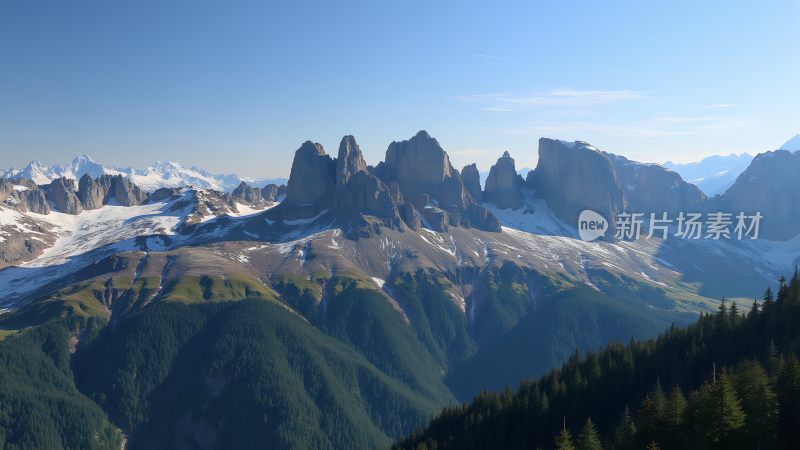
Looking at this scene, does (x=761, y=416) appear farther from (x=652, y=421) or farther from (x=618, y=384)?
(x=618, y=384)

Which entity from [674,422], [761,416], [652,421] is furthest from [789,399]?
[652,421]

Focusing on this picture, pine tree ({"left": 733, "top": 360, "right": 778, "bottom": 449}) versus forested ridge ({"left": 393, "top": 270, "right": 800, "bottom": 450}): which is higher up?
pine tree ({"left": 733, "top": 360, "right": 778, "bottom": 449})

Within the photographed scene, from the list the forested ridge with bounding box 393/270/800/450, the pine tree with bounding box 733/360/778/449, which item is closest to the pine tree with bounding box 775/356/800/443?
the pine tree with bounding box 733/360/778/449

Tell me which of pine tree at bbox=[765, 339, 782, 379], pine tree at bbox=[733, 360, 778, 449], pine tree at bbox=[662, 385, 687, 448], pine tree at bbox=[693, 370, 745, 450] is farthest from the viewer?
pine tree at bbox=[765, 339, 782, 379]

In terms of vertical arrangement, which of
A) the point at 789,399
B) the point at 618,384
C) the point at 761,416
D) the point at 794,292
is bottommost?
the point at 618,384

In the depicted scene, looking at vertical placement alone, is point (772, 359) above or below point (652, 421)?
above

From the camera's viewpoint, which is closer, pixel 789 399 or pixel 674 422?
pixel 789 399

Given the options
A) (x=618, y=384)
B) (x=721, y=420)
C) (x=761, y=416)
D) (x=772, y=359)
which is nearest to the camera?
(x=721, y=420)

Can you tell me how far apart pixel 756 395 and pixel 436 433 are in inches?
3322

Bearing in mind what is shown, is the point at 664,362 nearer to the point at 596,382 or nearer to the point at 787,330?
the point at 596,382

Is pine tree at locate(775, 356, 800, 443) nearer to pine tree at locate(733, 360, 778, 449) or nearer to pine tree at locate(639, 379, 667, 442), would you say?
pine tree at locate(733, 360, 778, 449)

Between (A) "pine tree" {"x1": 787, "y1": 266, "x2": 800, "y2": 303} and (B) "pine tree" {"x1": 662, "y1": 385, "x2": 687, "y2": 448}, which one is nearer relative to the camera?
(B) "pine tree" {"x1": 662, "y1": 385, "x2": 687, "y2": 448}

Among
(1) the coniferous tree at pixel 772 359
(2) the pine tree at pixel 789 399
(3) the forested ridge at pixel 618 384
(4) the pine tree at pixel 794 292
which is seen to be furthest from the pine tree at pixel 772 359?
(4) the pine tree at pixel 794 292

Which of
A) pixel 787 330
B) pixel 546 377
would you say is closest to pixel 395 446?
pixel 546 377
